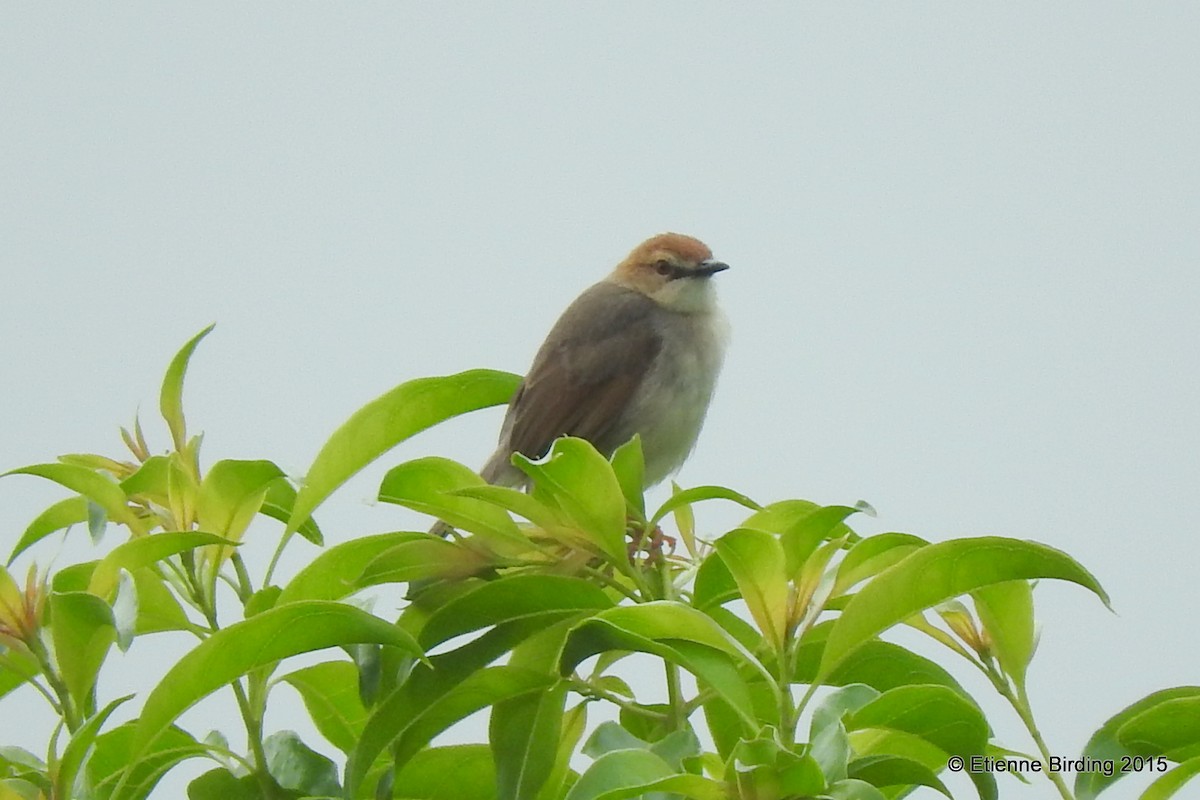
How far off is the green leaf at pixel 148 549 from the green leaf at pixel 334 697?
330 millimetres

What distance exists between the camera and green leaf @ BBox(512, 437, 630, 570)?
185cm

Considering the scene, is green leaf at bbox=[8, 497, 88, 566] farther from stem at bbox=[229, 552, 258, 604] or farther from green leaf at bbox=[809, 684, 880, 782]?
green leaf at bbox=[809, 684, 880, 782]

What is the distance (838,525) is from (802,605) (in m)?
0.14

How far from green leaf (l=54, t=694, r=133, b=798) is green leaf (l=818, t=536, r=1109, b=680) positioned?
0.92m

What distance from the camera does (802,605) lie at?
181 cm

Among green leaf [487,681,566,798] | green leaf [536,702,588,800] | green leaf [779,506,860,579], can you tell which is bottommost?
green leaf [536,702,588,800]

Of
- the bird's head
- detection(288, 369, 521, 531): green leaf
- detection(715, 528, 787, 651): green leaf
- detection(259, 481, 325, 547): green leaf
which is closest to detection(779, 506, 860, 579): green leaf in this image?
detection(715, 528, 787, 651): green leaf

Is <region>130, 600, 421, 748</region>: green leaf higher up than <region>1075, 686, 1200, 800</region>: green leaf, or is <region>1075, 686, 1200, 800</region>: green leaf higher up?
<region>130, 600, 421, 748</region>: green leaf

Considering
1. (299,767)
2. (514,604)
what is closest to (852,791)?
(514,604)

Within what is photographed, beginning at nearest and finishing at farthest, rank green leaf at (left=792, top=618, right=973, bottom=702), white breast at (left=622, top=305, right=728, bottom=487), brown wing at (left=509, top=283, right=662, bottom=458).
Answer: green leaf at (left=792, top=618, right=973, bottom=702)
brown wing at (left=509, top=283, right=662, bottom=458)
white breast at (left=622, top=305, right=728, bottom=487)

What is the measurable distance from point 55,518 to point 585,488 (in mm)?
961

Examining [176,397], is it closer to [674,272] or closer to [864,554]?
[864,554]

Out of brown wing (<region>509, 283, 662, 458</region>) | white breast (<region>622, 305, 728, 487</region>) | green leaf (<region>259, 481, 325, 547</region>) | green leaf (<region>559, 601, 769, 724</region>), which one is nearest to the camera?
green leaf (<region>559, 601, 769, 724</region>)

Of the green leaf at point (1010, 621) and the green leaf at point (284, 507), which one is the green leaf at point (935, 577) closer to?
the green leaf at point (1010, 621)
